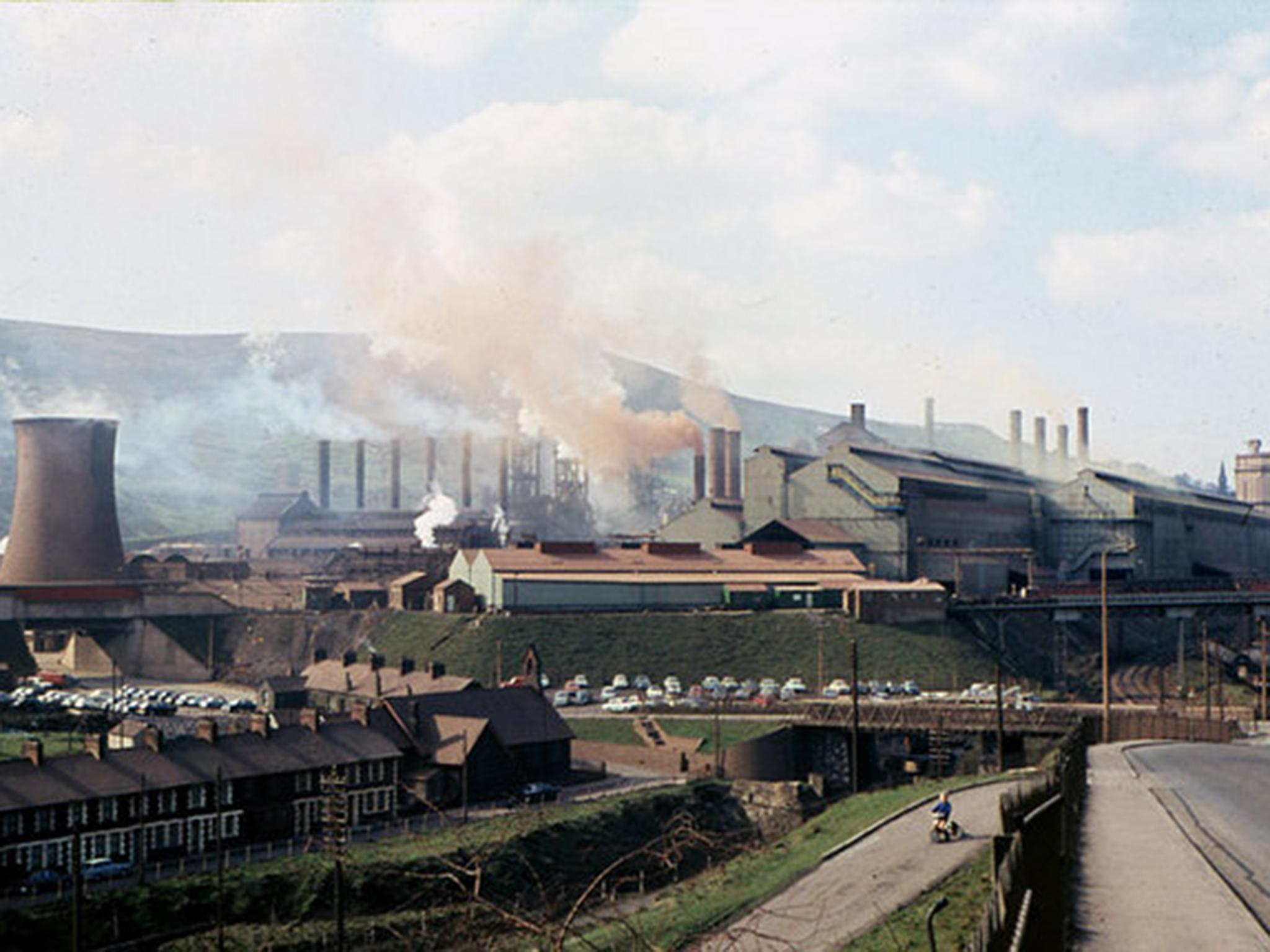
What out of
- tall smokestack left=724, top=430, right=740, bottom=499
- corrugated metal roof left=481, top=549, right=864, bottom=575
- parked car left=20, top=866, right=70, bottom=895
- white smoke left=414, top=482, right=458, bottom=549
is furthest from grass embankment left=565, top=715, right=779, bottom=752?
white smoke left=414, top=482, right=458, bottom=549

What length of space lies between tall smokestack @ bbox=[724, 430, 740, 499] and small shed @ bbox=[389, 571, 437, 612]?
152ft

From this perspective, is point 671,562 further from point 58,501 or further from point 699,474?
point 58,501

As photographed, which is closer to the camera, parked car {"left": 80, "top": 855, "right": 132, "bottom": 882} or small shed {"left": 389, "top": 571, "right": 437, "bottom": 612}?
parked car {"left": 80, "top": 855, "right": 132, "bottom": 882}

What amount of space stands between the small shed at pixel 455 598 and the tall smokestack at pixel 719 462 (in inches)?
1848

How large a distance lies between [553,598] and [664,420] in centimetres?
4907

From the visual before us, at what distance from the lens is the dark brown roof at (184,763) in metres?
45.4

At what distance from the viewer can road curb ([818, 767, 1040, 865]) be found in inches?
1539

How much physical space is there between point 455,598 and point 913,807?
54.0 meters

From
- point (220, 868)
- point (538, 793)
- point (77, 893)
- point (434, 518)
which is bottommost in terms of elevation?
point (538, 793)

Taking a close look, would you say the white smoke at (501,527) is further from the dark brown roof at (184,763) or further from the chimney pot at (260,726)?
the dark brown roof at (184,763)

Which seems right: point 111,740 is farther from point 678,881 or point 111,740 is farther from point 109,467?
point 109,467

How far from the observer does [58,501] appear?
96562mm

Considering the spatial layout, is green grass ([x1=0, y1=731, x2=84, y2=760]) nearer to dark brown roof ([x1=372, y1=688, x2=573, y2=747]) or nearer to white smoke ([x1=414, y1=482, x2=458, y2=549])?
dark brown roof ([x1=372, y1=688, x2=573, y2=747])

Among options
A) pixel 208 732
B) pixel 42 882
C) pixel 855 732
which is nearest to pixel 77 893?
pixel 42 882
